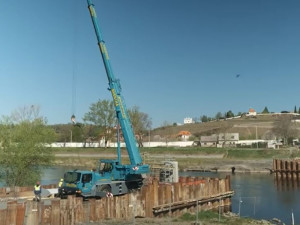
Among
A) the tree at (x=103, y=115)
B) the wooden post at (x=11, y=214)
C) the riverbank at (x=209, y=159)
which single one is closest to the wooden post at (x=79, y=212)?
the wooden post at (x=11, y=214)

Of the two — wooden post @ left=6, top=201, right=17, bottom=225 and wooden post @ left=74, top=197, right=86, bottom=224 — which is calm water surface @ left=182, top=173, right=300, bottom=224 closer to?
wooden post @ left=74, top=197, right=86, bottom=224

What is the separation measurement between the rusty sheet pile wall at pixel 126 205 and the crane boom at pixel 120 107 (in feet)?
16.2

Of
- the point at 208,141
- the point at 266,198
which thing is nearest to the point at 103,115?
the point at 208,141

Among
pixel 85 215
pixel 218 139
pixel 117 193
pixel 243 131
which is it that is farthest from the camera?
pixel 243 131

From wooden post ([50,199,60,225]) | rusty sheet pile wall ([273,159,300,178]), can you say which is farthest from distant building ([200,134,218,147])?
wooden post ([50,199,60,225])

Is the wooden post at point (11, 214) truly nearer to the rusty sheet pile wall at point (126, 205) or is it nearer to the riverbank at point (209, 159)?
the rusty sheet pile wall at point (126, 205)

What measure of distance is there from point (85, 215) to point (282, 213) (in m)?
19.6

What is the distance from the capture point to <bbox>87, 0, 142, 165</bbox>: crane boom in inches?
1281

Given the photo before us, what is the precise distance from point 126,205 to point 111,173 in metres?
7.20

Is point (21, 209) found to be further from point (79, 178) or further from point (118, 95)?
point (118, 95)

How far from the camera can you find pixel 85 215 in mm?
22266

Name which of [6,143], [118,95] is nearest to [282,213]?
[118,95]

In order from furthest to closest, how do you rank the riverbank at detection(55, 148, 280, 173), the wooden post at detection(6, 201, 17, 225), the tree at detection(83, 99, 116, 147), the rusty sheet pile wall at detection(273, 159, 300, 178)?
the tree at detection(83, 99, 116, 147)
the riverbank at detection(55, 148, 280, 173)
the rusty sheet pile wall at detection(273, 159, 300, 178)
the wooden post at detection(6, 201, 17, 225)

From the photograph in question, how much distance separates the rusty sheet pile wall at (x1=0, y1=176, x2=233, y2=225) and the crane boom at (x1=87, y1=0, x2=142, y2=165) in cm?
494
